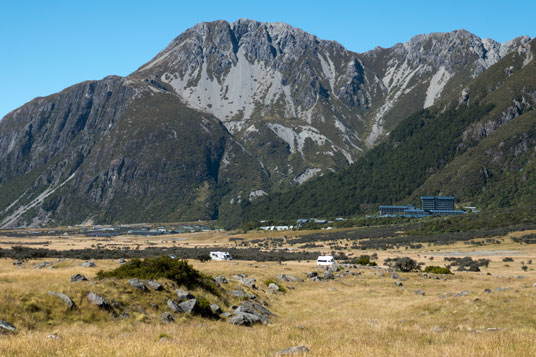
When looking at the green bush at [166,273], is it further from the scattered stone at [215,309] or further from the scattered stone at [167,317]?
the scattered stone at [167,317]

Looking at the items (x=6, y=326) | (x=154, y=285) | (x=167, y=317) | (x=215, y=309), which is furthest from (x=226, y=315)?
(x=6, y=326)

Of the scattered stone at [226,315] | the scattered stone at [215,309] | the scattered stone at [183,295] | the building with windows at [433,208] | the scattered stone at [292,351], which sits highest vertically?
the building with windows at [433,208]

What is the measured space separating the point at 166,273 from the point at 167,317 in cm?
616

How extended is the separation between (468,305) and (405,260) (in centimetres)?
2872

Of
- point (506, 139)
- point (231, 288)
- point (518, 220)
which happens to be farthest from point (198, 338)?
point (506, 139)

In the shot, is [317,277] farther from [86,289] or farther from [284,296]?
[86,289]

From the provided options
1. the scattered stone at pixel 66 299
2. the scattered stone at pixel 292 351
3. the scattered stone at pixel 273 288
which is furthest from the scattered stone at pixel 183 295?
the scattered stone at pixel 292 351

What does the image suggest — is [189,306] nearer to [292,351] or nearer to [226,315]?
[226,315]

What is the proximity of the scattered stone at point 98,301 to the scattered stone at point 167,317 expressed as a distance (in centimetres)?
260

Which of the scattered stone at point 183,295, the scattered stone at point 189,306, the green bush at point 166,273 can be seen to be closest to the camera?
the scattered stone at point 189,306

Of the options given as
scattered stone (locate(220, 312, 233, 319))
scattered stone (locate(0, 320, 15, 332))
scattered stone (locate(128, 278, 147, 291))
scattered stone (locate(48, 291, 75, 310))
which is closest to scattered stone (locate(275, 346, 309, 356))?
scattered stone (locate(0, 320, 15, 332))

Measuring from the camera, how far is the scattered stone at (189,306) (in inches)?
989

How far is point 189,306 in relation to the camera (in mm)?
25359

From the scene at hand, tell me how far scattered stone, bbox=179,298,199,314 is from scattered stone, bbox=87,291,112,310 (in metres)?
4.21
